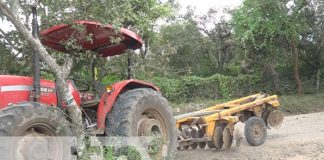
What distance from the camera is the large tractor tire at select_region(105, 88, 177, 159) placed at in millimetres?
6707

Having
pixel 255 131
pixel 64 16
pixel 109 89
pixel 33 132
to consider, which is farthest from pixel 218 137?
pixel 33 132

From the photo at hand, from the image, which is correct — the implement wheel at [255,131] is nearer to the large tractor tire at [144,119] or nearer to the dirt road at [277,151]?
the dirt road at [277,151]

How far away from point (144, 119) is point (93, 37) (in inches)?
56.7

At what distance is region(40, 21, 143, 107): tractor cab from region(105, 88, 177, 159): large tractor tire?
60cm

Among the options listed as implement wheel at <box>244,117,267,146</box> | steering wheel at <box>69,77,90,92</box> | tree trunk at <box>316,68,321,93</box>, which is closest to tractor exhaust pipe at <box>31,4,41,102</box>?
steering wheel at <box>69,77,90,92</box>

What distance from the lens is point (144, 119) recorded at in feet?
23.6

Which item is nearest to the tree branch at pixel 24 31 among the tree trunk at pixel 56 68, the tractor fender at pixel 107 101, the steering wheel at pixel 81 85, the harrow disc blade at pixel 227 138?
the tree trunk at pixel 56 68

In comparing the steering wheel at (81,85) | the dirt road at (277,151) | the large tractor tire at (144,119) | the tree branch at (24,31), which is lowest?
the dirt road at (277,151)

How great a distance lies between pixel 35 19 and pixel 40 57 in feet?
1.64

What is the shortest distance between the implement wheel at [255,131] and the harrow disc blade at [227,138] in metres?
0.76

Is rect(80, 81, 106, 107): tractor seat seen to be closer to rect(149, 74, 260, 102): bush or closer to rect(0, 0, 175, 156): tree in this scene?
rect(0, 0, 175, 156): tree

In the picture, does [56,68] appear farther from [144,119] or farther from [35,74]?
[144,119]

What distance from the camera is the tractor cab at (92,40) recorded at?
684cm

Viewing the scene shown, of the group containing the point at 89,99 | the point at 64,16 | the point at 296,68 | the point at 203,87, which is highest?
the point at 296,68
